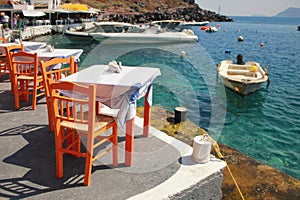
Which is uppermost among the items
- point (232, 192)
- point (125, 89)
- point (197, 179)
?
point (125, 89)

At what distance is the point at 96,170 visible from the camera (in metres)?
2.68

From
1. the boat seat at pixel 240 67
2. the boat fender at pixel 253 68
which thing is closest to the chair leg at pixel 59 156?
the boat fender at pixel 253 68

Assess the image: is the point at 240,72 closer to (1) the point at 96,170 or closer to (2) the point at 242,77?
(2) the point at 242,77

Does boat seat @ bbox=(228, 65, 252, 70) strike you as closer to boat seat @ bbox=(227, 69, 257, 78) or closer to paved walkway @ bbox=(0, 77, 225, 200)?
boat seat @ bbox=(227, 69, 257, 78)

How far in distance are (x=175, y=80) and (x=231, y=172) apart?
816 centimetres

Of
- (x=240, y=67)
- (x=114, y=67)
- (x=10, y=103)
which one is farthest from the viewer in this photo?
(x=240, y=67)

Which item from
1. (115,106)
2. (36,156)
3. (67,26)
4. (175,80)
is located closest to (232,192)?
(115,106)

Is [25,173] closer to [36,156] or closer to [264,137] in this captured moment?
[36,156]

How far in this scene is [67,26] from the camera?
26.6 meters

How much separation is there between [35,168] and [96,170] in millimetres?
576

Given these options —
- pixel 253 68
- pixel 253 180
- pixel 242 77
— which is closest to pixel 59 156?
pixel 253 180

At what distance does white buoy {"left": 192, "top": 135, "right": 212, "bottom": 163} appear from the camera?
2846 millimetres

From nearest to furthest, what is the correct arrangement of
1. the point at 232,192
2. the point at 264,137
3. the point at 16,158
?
the point at 16,158, the point at 232,192, the point at 264,137

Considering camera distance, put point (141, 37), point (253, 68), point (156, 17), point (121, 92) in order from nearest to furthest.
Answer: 1. point (121, 92)
2. point (253, 68)
3. point (141, 37)
4. point (156, 17)
